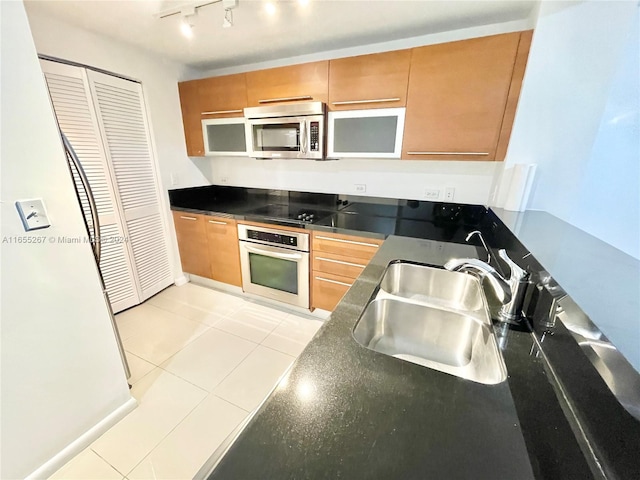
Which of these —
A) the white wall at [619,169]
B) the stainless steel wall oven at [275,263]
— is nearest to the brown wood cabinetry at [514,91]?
the white wall at [619,169]

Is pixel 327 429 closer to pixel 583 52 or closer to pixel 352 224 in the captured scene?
pixel 352 224

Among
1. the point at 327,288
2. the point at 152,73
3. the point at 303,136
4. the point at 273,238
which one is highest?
the point at 152,73

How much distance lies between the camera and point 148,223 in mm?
2404

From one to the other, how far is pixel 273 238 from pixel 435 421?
5.79 ft

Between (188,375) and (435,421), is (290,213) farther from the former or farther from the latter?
(435,421)

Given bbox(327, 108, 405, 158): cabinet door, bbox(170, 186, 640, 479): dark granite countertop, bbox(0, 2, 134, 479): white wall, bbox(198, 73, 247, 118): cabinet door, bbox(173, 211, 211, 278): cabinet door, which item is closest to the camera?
bbox(170, 186, 640, 479): dark granite countertop

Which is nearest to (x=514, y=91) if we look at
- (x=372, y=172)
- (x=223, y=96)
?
(x=372, y=172)

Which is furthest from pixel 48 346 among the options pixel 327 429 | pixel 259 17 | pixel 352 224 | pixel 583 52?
pixel 583 52

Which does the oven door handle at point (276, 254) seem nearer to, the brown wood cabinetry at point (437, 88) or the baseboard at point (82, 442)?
the brown wood cabinetry at point (437, 88)

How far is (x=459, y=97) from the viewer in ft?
5.23

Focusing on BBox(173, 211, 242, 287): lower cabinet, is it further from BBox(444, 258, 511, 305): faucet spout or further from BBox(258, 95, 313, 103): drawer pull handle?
BBox(444, 258, 511, 305): faucet spout

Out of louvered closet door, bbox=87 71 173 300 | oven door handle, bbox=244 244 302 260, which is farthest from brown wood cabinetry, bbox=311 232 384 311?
louvered closet door, bbox=87 71 173 300

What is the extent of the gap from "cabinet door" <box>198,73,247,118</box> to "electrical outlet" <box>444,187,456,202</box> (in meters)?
1.83

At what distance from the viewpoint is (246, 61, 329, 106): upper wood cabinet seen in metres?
1.89
